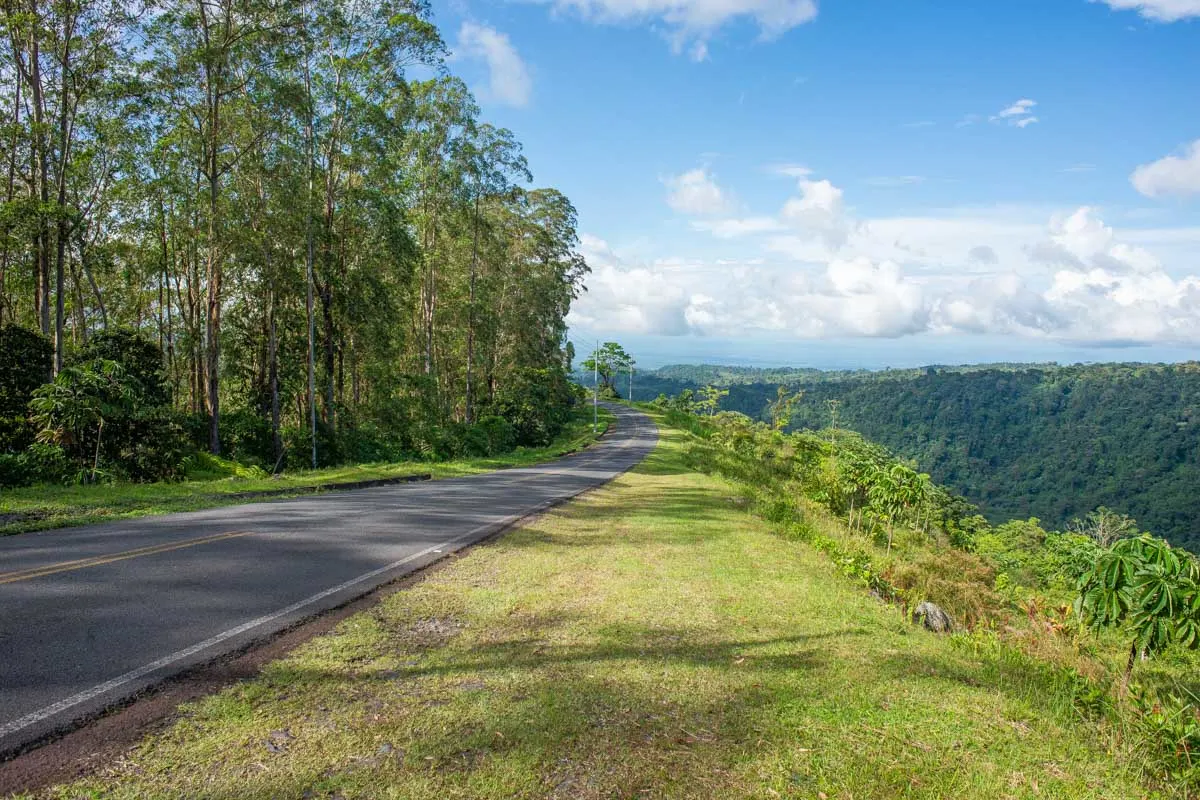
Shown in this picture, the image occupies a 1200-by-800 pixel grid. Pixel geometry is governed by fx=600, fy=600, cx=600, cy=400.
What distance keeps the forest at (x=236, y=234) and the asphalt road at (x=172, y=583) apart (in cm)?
696

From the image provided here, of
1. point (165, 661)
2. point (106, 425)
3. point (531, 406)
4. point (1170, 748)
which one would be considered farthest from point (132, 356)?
point (1170, 748)

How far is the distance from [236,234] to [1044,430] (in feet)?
507

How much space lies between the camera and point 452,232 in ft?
92.3

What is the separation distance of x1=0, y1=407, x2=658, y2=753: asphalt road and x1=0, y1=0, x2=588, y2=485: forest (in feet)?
22.8

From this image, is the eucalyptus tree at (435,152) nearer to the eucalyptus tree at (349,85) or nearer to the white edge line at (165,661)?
the eucalyptus tree at (349,85)

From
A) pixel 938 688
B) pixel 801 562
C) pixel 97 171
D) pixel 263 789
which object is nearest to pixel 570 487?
pixel 801 562

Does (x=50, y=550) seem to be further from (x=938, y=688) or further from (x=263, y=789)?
(x=938, y=688)

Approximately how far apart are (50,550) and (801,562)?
9.17 m

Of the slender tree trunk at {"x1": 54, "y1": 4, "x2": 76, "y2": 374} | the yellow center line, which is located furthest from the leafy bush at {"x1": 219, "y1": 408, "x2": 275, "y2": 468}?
the yellow center line

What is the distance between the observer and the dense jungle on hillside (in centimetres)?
9394

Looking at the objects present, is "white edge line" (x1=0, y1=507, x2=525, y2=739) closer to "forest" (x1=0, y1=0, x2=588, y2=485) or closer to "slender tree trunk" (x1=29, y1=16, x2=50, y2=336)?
"forest" (x1=0, y1=0, x2=588, y2=485)

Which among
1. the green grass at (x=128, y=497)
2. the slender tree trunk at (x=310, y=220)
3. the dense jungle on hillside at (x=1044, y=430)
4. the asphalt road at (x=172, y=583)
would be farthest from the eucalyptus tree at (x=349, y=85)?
the dense jungle on hillside at (x=1044, y=430)

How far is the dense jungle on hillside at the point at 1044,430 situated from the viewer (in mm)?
93938

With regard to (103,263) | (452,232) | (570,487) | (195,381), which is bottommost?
(570,487)
